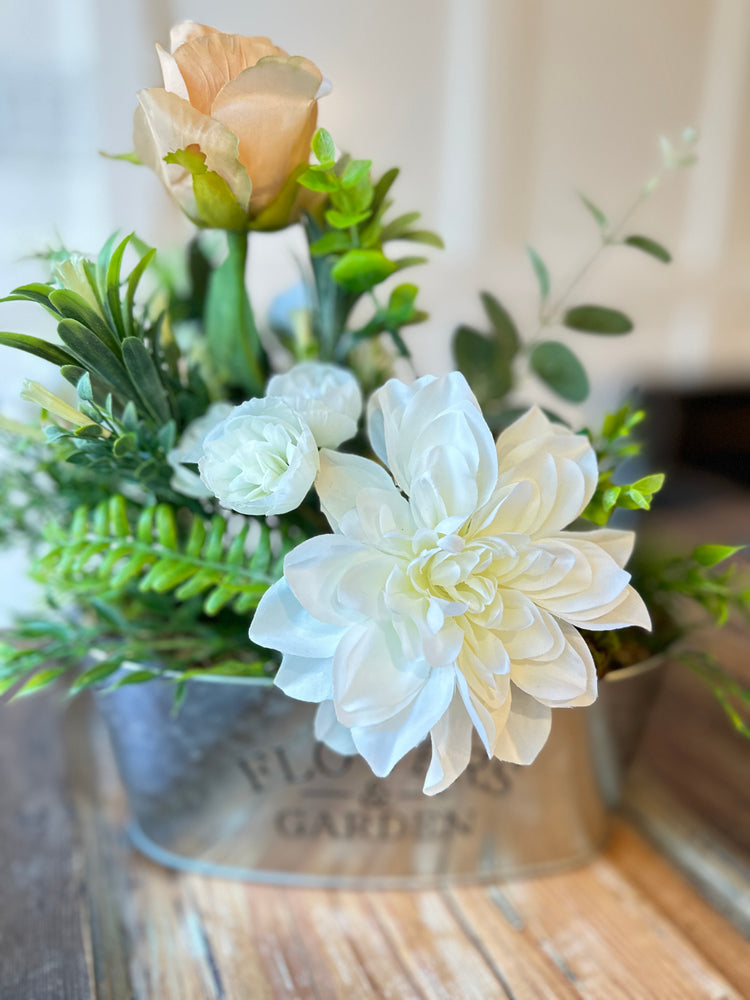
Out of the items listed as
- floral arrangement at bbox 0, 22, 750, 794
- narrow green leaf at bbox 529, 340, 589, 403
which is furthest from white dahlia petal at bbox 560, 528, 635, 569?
narrow green leaf at bbox 529, 340, 589, 403

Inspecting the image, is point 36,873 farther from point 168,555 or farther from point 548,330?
point 548,330

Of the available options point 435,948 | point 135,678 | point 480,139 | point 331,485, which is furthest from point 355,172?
point 480,139

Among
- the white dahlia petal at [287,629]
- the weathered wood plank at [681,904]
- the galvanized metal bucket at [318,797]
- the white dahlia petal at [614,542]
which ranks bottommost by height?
the weathered wood plank at [681,904]

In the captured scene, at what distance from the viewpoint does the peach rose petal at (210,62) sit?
26 centimetres

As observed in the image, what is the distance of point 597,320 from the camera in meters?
0.35

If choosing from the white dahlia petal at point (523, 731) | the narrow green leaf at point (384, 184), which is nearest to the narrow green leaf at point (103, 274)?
the narrow green leaf at point (384, 184)

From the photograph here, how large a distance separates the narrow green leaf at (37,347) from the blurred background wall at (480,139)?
0.52ft

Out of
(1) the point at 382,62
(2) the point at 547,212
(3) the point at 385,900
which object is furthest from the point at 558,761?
(2) the point at 547,212

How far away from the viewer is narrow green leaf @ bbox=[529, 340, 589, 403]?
345 millimetres

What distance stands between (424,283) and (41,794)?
1.32 ft

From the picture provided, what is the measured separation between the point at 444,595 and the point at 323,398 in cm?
8

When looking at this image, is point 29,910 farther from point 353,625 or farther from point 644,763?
point 644,763

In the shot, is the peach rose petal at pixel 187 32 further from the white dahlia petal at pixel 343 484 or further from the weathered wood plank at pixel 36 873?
the weathered wood plank at pixel 36 873

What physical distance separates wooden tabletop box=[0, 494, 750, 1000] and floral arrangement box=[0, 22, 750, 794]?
123 millimetres
